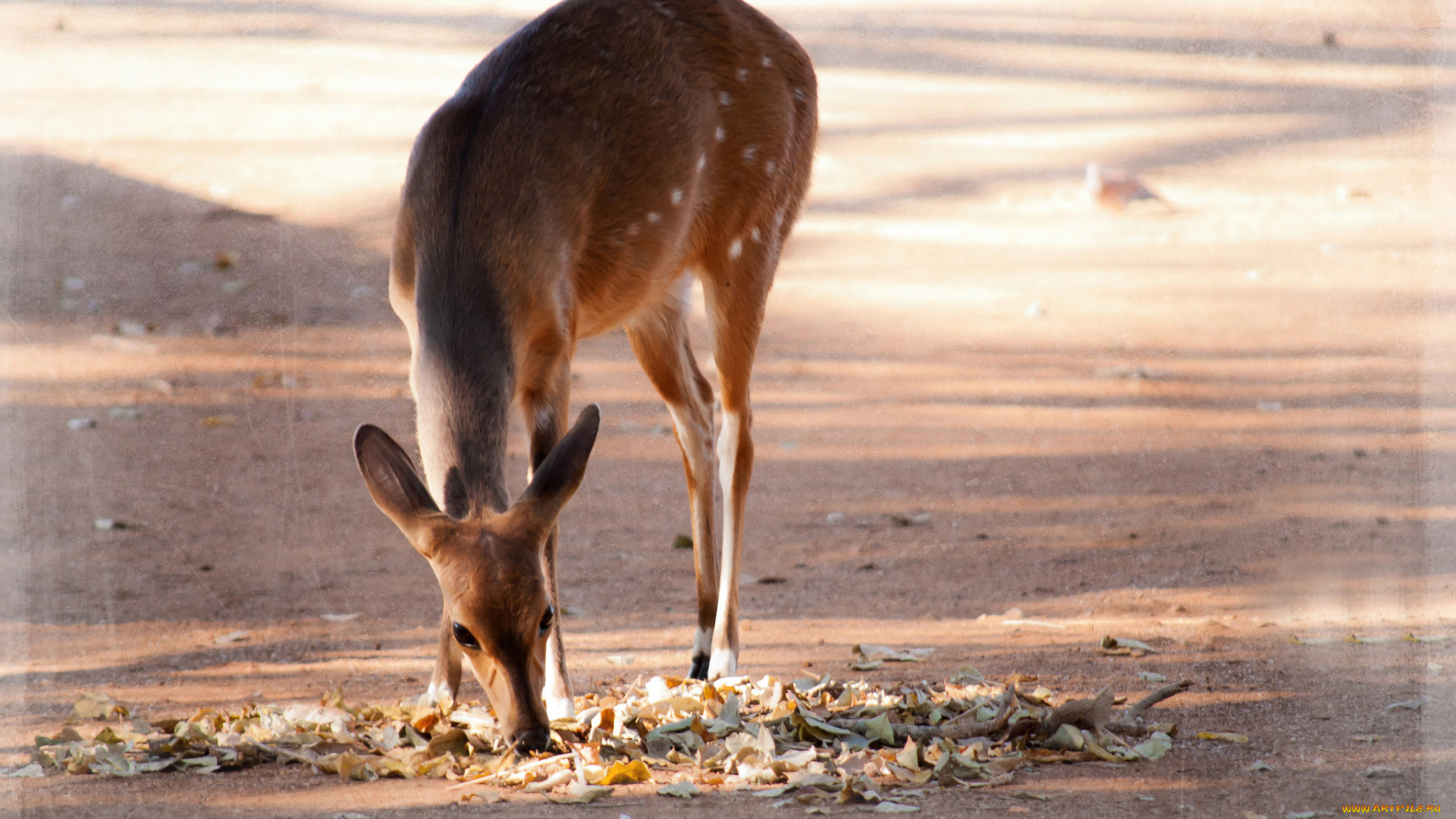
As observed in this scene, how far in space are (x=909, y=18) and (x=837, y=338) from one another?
191cm

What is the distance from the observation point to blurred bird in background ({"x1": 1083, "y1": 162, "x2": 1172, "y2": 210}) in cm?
920

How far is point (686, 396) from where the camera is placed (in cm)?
497

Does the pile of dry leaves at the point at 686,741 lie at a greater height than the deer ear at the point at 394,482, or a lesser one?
lesser

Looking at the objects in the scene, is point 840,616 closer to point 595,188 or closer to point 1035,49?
point 595,188

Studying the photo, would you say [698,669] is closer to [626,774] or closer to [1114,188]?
[626,774]

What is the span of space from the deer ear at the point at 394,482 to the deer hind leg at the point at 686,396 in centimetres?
176

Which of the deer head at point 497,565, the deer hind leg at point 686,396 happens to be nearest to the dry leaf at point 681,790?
the deer head at point 497,565

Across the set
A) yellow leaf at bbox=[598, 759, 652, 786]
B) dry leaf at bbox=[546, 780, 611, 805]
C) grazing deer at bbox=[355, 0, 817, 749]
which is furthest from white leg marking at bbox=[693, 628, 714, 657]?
dry leaf at bbox=[546, 780, 611, 805]

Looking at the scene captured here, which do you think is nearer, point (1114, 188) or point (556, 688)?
point (556, 688)

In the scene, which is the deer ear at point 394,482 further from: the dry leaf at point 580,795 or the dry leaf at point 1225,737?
the dry leaf at point 1225,737

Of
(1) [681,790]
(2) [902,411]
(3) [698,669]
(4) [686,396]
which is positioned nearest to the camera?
(1) [681,790]

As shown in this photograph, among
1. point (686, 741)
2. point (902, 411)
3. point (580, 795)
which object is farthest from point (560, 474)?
point (902, 411)

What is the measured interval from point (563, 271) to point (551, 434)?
1.55 feet

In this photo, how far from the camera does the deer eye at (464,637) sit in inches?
127
